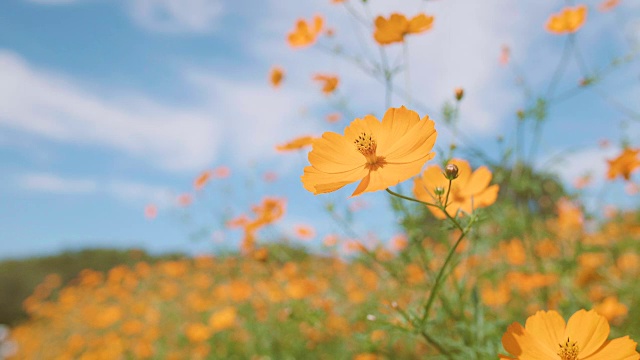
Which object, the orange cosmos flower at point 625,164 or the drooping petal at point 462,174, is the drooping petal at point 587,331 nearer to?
the drooping petal at point 462,174

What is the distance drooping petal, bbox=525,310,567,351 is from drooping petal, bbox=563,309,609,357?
1 centimetres

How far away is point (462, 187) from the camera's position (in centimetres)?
103

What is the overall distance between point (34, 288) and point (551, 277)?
31.4ft

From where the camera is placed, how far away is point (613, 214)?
14.7 ft

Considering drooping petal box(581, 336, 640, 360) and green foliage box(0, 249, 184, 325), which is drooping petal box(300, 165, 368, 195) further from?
green foliage box(0, 249, 184, 325)

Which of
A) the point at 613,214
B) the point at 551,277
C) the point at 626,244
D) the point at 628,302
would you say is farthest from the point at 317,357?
the point at 613,214

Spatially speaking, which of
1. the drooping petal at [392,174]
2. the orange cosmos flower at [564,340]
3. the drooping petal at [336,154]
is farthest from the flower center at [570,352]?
the drooping petal at [336,154]

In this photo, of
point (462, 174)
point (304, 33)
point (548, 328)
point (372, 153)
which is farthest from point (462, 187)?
point (304, 33)

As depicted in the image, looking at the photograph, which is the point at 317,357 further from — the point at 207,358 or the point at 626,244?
the point at 626,244

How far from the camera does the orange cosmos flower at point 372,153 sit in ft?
2.46

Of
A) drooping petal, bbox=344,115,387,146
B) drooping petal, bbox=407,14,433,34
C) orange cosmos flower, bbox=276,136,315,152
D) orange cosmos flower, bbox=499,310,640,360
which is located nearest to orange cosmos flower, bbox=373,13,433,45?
drooping petal, bbox=407,14,433,34

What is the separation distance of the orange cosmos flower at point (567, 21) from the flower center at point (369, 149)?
1.29 m

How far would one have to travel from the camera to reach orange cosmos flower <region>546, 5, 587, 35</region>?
5.58 ft

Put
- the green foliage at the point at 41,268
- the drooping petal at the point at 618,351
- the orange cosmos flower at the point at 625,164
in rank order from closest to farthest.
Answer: the drooping petal at the point at 618,351 < the orange cosmos flower at the point at 625,164 < the green foliage at the point at 41,268
